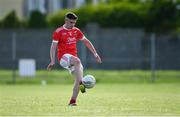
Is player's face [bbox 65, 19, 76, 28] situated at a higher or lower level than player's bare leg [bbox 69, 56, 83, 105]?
higher

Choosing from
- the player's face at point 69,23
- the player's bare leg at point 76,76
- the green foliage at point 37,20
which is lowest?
the green foliage at point 37,20

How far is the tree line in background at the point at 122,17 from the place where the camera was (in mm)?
53938

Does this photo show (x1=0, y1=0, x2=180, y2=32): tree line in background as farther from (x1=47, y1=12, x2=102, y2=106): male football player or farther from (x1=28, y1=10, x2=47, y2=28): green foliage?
(x1=47, y1=12, x2=102, y2=106): male football player

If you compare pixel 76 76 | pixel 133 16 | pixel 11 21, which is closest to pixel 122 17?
pixel 133 16

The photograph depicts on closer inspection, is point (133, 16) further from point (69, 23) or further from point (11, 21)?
point (69, 23)

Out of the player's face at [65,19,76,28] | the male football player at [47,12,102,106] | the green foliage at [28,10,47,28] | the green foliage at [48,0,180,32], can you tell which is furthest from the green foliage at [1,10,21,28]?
the player's face at [65,19,76,28]

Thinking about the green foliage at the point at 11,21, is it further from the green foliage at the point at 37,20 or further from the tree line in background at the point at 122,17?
the green foliage at the point at 37,20

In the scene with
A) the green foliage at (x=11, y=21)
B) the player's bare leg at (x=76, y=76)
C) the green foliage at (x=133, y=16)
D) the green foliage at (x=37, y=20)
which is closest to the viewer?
the player's bare leg at (x=76, y=76)

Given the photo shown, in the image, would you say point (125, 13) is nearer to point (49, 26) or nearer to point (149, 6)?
point (149, 6)

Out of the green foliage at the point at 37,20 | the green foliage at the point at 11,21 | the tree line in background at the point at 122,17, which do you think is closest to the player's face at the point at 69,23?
the tree line in background at the point at 122,17

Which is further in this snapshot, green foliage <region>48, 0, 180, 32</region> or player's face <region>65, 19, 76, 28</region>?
green foliage <region>48, 0, 180, 32</region>

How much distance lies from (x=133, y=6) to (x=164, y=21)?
3.07 metres

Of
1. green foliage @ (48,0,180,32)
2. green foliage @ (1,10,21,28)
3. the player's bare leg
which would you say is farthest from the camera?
green foliage @ (1,10,21,28)

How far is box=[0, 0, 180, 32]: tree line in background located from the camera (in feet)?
177
